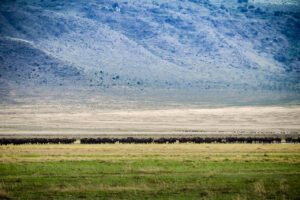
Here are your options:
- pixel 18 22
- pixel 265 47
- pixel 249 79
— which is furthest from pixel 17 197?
pixel 265 47

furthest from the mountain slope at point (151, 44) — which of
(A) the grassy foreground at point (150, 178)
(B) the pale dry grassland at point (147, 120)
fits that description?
(A) the grassy foreground at point (150, 178)

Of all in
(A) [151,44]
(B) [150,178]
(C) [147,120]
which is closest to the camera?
(B) [150,178]

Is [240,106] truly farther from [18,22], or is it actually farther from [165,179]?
[165,179]

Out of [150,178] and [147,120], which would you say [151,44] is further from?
[150,178]

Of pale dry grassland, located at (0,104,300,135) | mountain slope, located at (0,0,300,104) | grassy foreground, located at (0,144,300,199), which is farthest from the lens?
mountain slope, located at (0,0,300,104)

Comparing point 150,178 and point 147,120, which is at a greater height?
point 150,178

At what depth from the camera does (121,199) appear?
21.2 meters

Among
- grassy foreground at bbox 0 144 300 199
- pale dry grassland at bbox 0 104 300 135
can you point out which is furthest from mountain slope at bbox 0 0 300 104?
grassy foreground at bbox 0 144 300 199

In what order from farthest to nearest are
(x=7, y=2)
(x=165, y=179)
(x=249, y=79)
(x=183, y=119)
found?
(x=7, y=2)
(x=249, y=79)
(x=183, y=119)
(x=165, y=179)

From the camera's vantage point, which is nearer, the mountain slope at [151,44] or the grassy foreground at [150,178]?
the grassy foreground at [150,178]

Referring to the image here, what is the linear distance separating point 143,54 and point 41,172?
110 metres

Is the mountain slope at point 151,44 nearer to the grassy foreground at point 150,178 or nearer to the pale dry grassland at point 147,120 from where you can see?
the pale dry grassland at point 147,120

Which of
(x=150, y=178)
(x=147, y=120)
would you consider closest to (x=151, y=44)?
(x=147, y=120)

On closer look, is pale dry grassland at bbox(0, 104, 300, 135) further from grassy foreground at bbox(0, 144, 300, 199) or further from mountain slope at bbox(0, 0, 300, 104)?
grassy foreground at bbox(0, 144, 300, 199)
